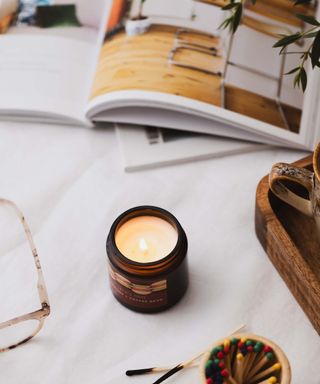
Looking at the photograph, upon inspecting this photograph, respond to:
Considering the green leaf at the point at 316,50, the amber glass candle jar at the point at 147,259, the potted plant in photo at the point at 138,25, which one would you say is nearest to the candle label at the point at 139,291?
the amber glass candle jar at the point at 147,259

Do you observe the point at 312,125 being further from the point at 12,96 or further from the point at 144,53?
the point at 12,96

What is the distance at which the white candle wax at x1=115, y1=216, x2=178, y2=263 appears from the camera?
630 millimetres

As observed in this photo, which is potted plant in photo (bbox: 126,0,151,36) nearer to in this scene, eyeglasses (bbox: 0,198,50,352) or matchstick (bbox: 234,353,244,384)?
eyeglasses (bbox: 0,198,50,352)

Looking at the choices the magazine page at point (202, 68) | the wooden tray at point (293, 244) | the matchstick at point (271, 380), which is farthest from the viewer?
the magazine page at point (202, 68)

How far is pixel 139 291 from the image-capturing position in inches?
24.1

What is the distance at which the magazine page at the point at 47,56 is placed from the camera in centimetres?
82

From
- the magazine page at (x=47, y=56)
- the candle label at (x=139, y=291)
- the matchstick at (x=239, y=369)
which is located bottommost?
the candle label at (x=139, y=291)

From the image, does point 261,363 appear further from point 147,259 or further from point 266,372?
point 147,259

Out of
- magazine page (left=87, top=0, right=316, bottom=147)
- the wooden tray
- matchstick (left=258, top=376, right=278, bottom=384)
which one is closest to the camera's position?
matchstick (left=258, top=376, right=278, bottom=384)

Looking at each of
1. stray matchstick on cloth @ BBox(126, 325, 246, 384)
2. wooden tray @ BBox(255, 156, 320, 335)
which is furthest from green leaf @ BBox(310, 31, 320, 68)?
stray matchstick on cloth @ BBox(126, 325, 246, 384)

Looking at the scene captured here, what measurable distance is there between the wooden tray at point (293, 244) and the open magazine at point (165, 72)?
12 centimetres

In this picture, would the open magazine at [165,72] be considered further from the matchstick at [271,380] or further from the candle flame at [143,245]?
the matchstick at [271,380]

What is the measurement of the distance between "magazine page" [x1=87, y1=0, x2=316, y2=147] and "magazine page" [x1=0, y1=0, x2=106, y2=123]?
39mm

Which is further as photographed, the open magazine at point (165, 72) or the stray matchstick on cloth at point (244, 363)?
the open magazine at point (165, 72)
